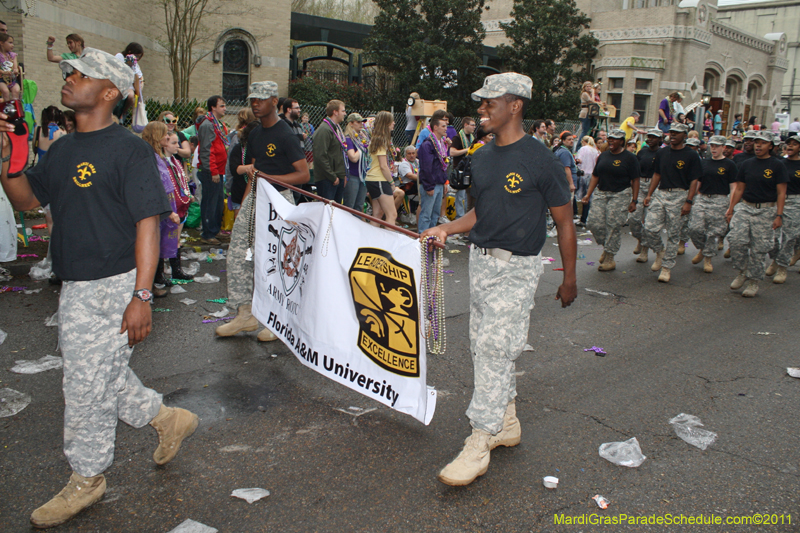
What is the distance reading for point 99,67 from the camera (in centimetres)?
297

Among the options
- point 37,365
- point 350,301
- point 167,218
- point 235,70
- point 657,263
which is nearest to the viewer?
point 350,301

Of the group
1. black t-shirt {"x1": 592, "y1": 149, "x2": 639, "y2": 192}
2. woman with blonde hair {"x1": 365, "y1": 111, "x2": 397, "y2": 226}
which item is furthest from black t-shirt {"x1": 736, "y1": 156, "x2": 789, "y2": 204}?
woman with blonde hair {"x1": 365, "y1": 111, "x2": 397, "y2": 226}

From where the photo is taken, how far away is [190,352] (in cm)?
533

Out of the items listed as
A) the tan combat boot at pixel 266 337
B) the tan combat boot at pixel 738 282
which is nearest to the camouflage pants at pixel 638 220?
the tan combat boot at pixel 738 282

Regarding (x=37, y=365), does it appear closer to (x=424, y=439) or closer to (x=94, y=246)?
(x=94, y=246)

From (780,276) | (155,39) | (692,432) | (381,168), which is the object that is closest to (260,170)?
(692,432)

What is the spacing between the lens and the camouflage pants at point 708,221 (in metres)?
9.63

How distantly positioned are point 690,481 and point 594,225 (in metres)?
6.65

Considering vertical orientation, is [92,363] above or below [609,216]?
below

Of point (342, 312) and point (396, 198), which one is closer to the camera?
point (342, 312)

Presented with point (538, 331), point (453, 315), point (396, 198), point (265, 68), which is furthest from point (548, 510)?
point (265, 68)

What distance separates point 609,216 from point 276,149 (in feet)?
19.8

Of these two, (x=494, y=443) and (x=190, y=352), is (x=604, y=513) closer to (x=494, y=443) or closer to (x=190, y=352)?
(x=494, y=443)

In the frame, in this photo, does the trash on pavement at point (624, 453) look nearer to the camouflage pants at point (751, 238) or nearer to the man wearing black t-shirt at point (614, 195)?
the camouflage pants at point (751, 238)
